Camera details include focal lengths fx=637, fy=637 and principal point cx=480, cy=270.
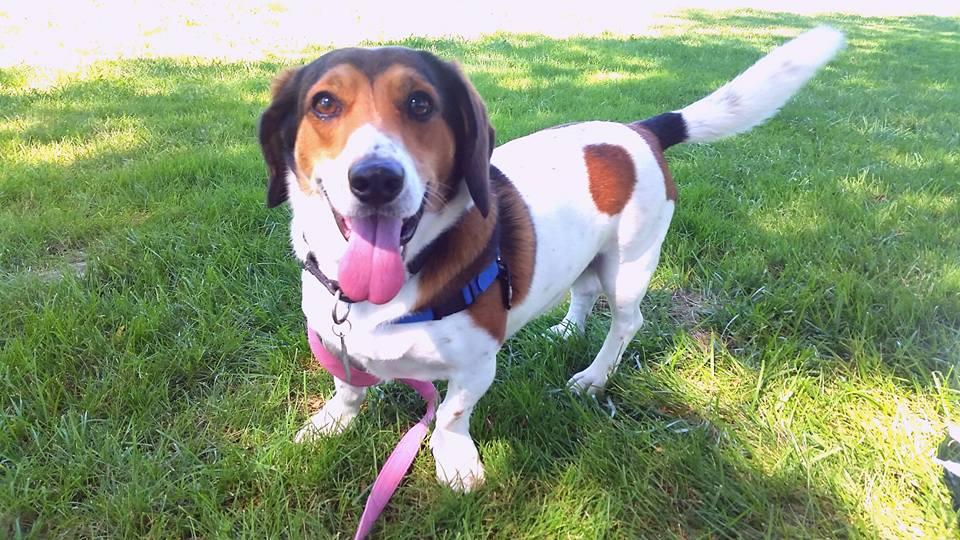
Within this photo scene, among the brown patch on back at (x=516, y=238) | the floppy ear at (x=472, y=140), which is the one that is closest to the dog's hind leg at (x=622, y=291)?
the brown patch on back at (x=516, y=238)

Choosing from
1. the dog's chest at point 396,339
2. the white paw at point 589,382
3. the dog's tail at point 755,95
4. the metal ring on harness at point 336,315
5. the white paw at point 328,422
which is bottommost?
the white paw at point 589,382

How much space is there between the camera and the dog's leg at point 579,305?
303 cm

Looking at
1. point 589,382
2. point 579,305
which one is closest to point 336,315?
point 589,382

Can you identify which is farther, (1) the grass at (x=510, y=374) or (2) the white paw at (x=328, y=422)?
(2) the white paw at (x=328, y=422)

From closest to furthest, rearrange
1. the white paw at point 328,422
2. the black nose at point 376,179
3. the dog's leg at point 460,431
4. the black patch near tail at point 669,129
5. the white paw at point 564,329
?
the black nose at point 376,179
the dog's leg at point 460,431
the white paw at point 328,422
the black patch near tail at point 669,129
the white paw at point 564,329

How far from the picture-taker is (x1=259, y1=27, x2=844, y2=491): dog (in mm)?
1769

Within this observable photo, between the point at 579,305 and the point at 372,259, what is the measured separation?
5.26ft

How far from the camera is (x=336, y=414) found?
2.40 m

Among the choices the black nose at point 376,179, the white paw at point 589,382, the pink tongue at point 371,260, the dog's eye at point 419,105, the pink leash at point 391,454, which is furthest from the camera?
the white paw at point 589,382

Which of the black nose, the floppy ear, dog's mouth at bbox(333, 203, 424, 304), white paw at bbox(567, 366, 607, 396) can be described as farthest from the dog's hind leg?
the black nose

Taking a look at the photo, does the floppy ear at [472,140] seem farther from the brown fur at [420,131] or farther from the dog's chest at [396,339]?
the dog's chest at [396,339]

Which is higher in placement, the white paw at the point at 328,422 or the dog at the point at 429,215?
the dog at the point at 429,215

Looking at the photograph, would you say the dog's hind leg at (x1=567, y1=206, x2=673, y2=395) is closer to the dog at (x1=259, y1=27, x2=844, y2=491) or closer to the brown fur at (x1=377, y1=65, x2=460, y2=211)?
the dog at (x1=259, y1=27, x2=844, y2=491)

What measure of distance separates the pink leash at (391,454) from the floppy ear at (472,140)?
74 cm
